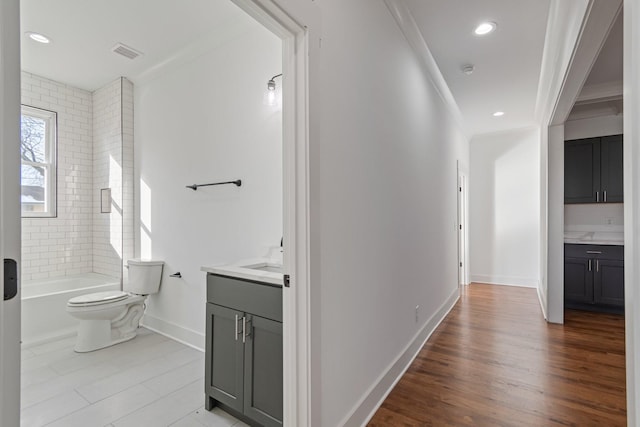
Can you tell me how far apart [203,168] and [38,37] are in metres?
1.85

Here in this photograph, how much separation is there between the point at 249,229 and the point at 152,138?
1.71m

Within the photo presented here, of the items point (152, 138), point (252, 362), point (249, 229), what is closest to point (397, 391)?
point (252, 362)

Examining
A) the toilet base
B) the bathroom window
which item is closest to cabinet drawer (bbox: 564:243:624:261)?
the toilet base

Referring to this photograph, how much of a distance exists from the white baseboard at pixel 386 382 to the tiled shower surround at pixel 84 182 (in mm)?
3014

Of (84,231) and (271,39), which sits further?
(84,231)

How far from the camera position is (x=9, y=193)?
67 cm

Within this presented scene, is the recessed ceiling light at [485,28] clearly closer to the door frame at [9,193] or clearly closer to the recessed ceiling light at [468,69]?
the recessed ceiling light at [468,69]

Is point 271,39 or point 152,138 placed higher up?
point 271,39

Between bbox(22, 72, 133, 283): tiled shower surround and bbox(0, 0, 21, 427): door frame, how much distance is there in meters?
3.26

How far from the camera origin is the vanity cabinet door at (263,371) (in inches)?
63.2

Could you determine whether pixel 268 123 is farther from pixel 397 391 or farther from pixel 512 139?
pixel 512 139

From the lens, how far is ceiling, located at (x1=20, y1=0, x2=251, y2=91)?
2445 mm

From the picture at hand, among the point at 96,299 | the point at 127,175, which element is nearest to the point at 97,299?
the point at 96,299

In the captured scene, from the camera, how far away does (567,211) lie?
4.62 metres
